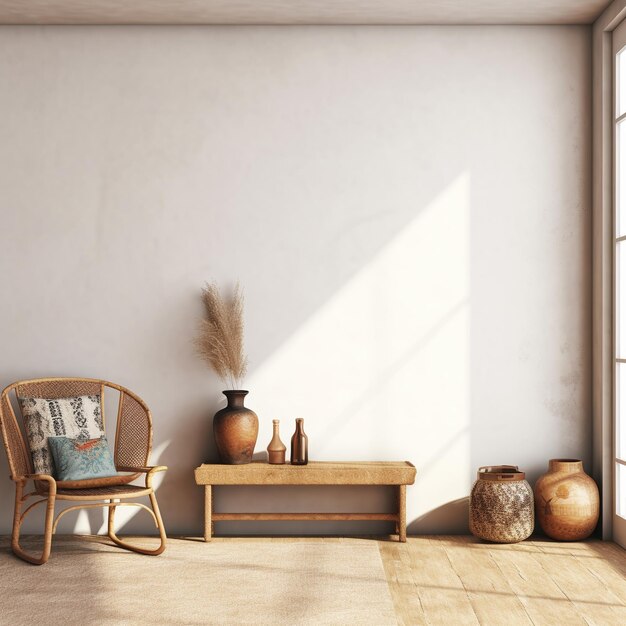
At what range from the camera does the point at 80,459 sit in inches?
155

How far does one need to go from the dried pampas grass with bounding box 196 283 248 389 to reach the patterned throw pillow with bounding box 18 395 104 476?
28.5 inches

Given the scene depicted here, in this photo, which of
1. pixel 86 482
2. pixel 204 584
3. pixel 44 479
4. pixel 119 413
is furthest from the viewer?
pixel 119 413

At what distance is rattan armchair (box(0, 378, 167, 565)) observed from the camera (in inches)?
150

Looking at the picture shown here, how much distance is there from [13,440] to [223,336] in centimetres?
125

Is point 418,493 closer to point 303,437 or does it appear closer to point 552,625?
point 303,437

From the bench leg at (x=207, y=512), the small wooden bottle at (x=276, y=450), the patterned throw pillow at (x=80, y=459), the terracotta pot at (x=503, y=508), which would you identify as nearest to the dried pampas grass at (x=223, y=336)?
the small wooden bottle at (x=276, y=450)

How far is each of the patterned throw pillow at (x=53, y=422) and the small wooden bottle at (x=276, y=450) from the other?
3.11ft

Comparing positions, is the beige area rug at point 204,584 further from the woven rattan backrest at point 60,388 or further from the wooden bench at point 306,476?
the woven rattan backrest at point 60,388

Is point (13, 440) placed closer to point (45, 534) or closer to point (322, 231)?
point (45, 534)

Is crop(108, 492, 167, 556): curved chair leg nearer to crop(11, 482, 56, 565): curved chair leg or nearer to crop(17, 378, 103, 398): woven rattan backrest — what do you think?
crop(11, 482, 56, 565): curved chair leg

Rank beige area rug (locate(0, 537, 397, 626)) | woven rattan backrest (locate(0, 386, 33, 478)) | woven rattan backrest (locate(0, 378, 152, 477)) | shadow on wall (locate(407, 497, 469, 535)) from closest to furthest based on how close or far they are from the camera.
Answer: beige area rug (locate(0, 537, 397, 626))
woven rattan backrest (locate(0, 386, 33, 478))
woven rattan backrest (locate(0, 378, 152, 477))
shadow on wall (locate(407, 497, 469, 535))

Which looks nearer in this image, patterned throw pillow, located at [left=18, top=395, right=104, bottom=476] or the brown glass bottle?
patterned throw pillow, located at [left=18, top=395, right=104, bottom=476]

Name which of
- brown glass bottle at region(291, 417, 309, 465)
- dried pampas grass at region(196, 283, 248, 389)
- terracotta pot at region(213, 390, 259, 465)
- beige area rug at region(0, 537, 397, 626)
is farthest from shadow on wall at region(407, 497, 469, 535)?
dried pampas grass at region(196, 283, 248, 389)

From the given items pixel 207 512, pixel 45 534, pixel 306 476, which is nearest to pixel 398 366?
pixel 306 476
